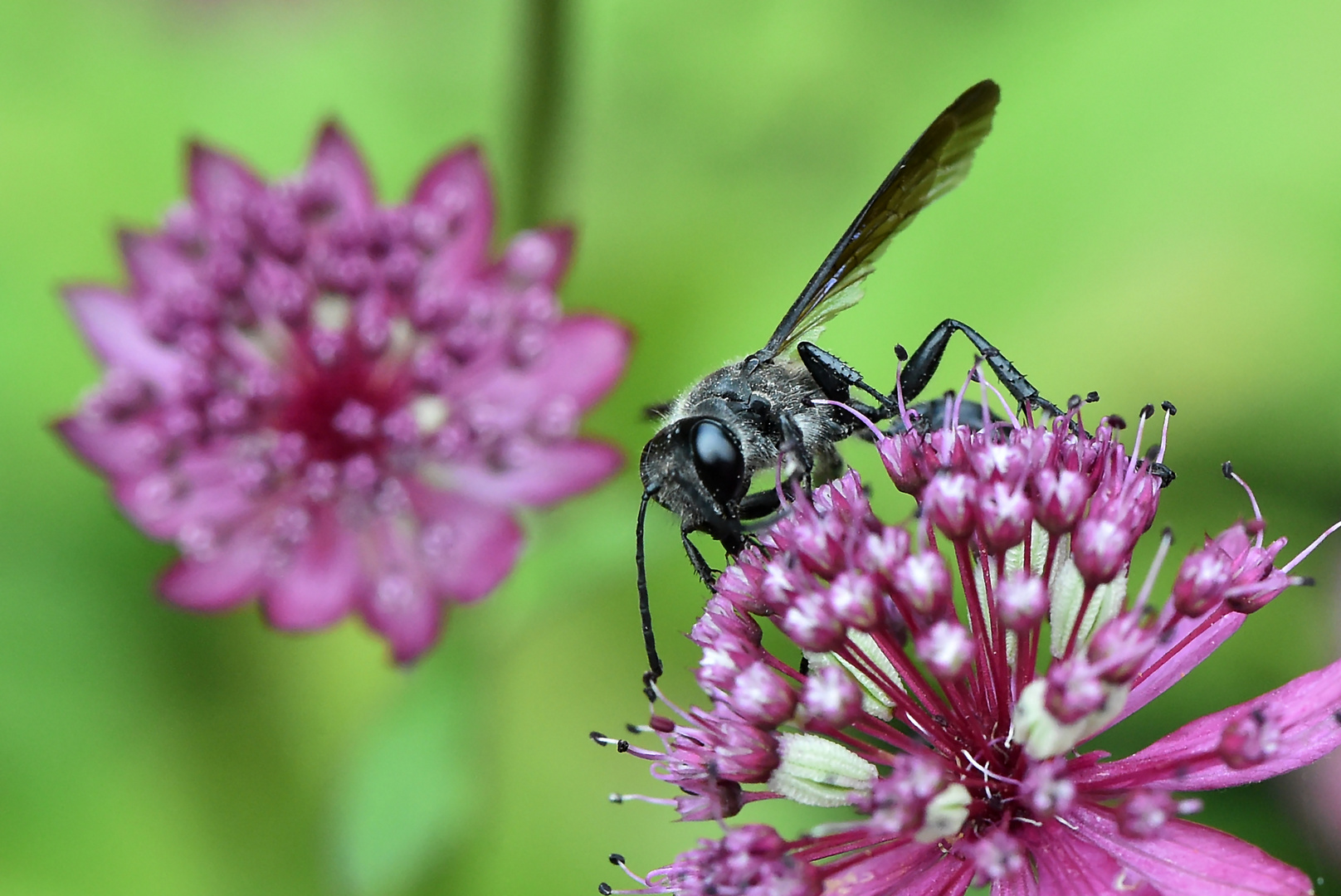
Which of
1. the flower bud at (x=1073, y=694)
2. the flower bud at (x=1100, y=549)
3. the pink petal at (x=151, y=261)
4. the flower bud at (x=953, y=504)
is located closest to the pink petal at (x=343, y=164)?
the pink petal at (x=151, y=261)

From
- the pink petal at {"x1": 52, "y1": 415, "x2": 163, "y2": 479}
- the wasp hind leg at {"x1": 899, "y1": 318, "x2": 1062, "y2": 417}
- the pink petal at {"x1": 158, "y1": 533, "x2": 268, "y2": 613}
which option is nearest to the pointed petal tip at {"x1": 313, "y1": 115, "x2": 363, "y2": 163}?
the pink petal at {"x1": 52, "y1": 415, "x2": 163, "y2": 479}

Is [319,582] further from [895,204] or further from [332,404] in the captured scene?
Answer: [895,204]

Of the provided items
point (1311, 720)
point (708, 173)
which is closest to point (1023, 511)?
point (1311, 720)

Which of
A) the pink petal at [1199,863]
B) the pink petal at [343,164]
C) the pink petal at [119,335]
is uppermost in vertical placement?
the pink petal at [343,164]

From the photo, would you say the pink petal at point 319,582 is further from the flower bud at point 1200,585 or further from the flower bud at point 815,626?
the flower bud at point 1200,585

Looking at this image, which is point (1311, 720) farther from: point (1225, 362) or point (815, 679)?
point (1225, 362)

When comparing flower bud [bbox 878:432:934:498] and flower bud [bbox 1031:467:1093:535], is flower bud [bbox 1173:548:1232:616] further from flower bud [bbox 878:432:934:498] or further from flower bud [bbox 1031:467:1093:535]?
flower bud [bbox 878:432:934:498]

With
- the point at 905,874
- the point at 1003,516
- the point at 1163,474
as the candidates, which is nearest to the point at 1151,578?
the point at 1003,516
